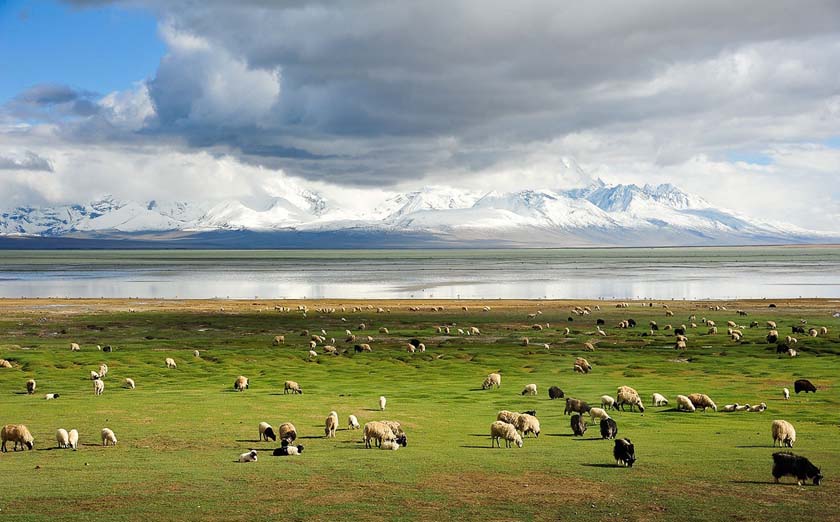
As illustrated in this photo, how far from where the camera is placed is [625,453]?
24.0 m

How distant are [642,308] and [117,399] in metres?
76.3

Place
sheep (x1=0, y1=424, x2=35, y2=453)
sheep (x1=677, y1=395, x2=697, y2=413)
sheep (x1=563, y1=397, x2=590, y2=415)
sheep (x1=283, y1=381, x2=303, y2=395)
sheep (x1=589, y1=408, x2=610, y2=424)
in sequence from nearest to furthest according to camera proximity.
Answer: sheep (x1=0, y1=424, x2=35, y2=453), sheep (x1=589, y1=408, x2=610, y2=424), sheep (x1=563, y1=397, x2=590, y2=415), sheep (x1=677, y1=395, x2=697, y2=413), sheep (x1=283, y1=381, x2=303, y2=395)

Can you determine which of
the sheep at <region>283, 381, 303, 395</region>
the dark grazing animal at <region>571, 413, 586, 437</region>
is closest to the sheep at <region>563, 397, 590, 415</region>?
the dark grazing animal at <region>571, 413, 586, 437</region>

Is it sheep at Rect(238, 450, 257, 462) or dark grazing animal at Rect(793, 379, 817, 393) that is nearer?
sheep at Rect(238, 450, 257, 462)

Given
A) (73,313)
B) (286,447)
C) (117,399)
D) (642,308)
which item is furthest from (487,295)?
(286,447)

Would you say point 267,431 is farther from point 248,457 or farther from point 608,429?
point 608,429

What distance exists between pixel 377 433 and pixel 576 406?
11383 mm

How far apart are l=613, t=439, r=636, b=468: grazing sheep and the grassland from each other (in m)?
0.34

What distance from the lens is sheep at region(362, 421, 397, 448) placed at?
27.7 metres

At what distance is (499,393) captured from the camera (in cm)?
4206

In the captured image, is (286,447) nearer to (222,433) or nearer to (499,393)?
(222,433)

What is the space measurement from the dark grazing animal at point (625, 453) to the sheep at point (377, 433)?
26.5 ft

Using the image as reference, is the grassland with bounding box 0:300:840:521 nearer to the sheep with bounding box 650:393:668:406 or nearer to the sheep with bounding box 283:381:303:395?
the sheep with bounding box 283:381:303:395

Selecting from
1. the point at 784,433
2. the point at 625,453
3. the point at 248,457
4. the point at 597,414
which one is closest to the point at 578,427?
the point at 597,414
